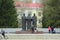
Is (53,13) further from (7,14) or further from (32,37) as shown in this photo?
(32,37)

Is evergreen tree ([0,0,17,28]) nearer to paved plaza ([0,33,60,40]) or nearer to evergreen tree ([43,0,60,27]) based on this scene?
evergreen tree ([43,0,60,27])

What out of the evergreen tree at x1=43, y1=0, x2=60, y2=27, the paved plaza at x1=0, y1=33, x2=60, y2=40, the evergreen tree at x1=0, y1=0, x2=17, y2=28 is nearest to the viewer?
the paved plaza at x1=0, y1=33, x2=60, y2=40

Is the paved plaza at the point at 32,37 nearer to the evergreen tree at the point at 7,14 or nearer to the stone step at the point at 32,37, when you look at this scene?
the stone step at the point at 32,37

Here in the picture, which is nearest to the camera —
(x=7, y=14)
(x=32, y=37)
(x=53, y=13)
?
(x=32, y=37)

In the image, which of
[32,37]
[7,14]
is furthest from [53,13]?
[32,37]

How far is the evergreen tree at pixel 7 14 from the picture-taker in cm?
4775

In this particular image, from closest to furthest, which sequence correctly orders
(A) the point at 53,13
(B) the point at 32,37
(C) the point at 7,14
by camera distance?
(B) the point at 32,37
(C) the point at 7,14
(A) the point at 53,13

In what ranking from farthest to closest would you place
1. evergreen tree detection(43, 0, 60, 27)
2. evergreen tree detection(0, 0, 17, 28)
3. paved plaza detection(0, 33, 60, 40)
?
evergreen tree detection(43, 0, 60, 27), evergreen tree detection(0, 0, 17, 28), paved plaza detection(0, 33, 60, 40)

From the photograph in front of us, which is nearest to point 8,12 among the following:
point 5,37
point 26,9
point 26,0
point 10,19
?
point 10,19

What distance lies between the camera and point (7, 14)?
4828cm

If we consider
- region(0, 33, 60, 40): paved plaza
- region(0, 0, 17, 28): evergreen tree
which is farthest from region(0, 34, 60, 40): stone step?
region(0, 0, 17, 28): evergreen tree

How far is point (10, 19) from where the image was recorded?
48.3 meters

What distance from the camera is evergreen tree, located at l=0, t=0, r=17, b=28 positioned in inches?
1880

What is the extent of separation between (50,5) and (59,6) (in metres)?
2.56
